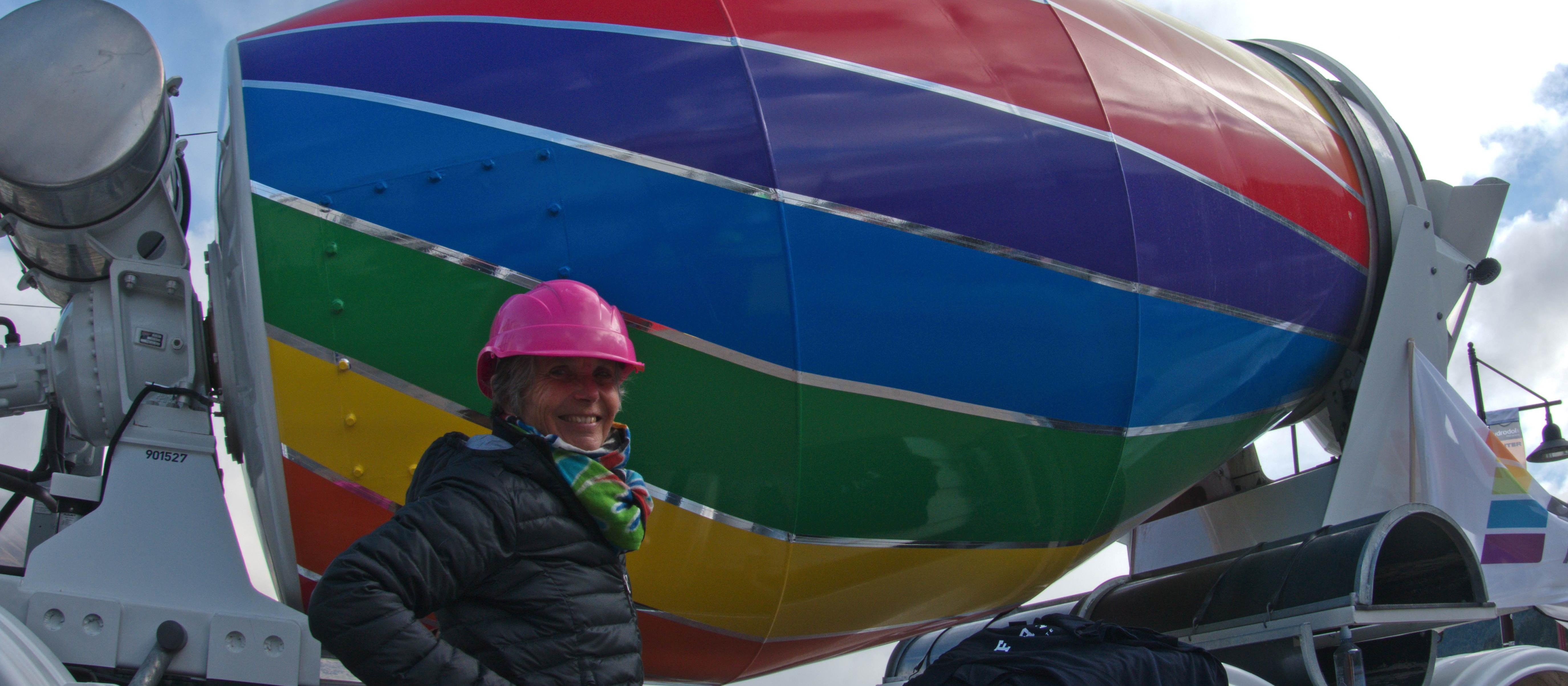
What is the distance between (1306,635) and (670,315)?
2442mm

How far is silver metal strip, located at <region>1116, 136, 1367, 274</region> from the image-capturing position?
3631 mm

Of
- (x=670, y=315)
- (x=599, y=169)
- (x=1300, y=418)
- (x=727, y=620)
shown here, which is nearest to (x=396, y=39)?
(x=599, y=169)

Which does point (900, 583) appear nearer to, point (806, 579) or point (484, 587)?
point (806, 579)

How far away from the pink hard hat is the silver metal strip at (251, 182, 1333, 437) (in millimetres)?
434

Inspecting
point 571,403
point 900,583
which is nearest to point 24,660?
point 571,403

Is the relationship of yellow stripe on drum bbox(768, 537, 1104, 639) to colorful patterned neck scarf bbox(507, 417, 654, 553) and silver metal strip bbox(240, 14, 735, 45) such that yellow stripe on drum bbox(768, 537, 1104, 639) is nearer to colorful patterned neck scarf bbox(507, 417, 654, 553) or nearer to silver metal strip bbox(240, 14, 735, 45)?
colorful patterned neck scarf bbox(507, 417, 654, 553)

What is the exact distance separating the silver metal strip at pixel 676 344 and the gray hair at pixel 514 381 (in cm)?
56

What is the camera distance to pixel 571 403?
2.15 meters

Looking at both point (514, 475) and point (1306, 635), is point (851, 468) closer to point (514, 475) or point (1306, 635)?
point (514, 475)

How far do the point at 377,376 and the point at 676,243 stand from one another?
818 mm

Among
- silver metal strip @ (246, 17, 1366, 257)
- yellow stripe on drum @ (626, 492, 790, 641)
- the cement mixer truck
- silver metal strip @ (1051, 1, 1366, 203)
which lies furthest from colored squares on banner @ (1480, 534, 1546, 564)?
yellow stripe on drum @ (626, 492, 790, 641)

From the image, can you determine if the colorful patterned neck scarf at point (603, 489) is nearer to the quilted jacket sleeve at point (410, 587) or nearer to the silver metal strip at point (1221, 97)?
the quilted jacket sleeve at point (410, 587)

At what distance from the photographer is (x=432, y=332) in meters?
2.77

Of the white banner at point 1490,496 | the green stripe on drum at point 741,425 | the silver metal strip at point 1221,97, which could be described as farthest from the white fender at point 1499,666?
the silver metal strip at point 1221,97
